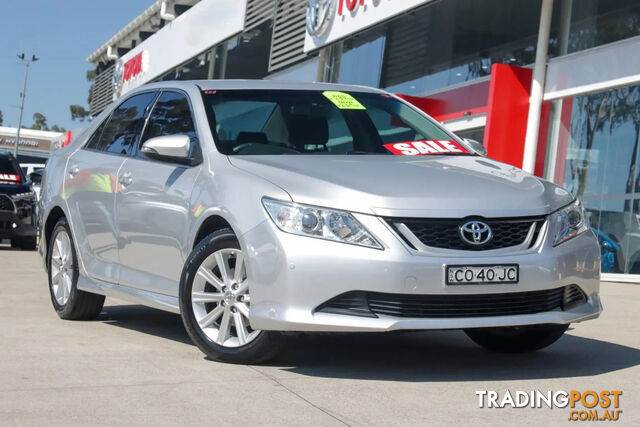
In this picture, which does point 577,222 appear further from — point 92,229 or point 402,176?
point 92,229

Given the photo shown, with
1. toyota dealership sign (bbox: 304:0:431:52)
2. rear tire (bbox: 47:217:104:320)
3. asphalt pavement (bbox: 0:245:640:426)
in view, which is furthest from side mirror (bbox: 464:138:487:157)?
toyota dealership sign (bbox: 304:0:431:52)

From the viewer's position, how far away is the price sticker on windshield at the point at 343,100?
21.6 ft

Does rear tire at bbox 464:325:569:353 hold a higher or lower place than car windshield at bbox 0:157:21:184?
lower

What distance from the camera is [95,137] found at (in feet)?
25.1

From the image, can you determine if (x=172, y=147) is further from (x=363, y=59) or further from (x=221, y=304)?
(x=363, y=59)

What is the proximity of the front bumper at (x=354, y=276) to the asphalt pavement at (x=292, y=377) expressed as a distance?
0.28 meters

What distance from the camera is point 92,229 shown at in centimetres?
708

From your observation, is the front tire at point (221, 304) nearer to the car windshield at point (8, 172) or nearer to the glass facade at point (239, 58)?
the car windshield at point (8, 172)

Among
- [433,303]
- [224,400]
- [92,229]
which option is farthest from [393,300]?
[92,229]

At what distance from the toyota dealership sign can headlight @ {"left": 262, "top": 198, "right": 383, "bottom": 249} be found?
12446 millimetres

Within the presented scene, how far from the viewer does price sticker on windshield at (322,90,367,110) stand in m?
6.60

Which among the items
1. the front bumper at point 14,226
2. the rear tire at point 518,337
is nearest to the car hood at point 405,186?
the rear tire at point 518,337

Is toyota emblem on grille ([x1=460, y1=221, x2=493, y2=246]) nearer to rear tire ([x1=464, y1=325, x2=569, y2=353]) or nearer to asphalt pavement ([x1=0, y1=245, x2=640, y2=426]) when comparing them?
asphalt pavement ([x1=0, y1=245, x2=640, y2=426])

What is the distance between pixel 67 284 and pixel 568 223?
3629mm
